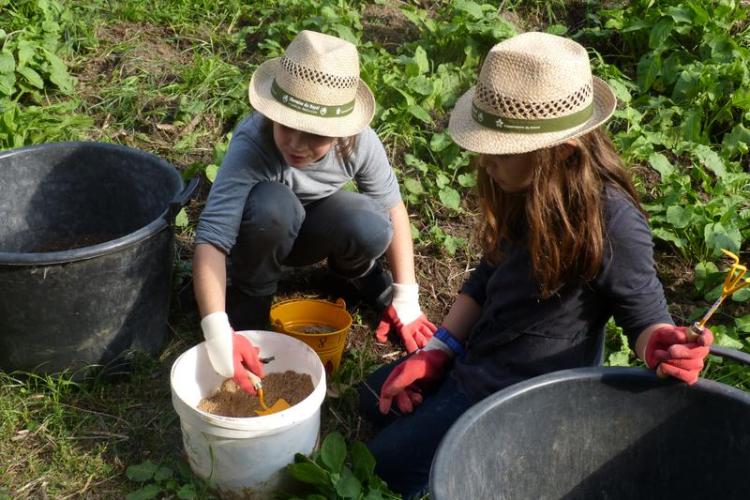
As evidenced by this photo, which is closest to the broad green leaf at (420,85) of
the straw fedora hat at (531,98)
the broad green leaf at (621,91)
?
the broad green leaf at (621,91)

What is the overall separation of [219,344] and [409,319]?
711 millimetres

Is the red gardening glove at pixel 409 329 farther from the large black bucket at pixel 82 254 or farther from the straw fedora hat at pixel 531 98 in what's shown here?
the straw fedora hat at pixel 531 98

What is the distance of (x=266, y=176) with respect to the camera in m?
2.59

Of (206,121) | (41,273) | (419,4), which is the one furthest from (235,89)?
(41,273)

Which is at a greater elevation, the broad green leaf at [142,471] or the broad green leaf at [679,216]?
the broad green leaf at [679,216]

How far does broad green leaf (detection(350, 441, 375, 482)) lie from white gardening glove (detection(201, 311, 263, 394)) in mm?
306

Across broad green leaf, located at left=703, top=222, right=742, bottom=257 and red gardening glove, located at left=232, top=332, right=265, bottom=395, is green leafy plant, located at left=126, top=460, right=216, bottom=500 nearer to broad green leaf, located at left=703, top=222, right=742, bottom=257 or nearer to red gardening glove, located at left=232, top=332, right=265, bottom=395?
red gardening glove, located at left=232, top=332, right=265, bottom=395

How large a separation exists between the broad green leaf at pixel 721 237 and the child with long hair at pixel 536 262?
0.98 m

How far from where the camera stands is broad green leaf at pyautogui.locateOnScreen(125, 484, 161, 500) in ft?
7.38

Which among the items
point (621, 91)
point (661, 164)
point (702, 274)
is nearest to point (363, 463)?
point (702, 274)

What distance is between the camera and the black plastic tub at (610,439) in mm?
1764

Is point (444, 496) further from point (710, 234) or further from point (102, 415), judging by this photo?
point (710, 234)

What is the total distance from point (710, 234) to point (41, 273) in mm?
2029

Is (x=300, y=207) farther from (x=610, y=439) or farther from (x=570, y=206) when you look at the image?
(x=610, y=439)
